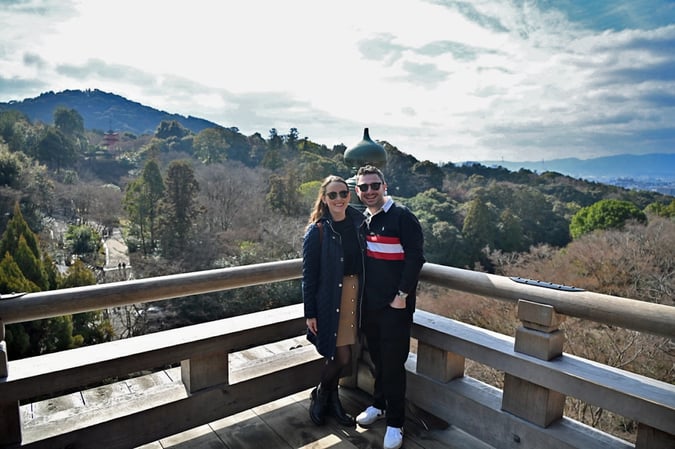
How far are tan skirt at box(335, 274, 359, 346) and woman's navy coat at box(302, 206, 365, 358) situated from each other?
0.17 feet

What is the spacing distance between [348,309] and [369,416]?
26.9 inches

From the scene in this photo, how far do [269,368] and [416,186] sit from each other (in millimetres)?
29525

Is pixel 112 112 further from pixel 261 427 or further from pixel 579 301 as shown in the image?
pixel 579 301

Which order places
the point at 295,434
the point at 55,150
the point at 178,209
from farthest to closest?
the point at 55,150
the point at 178,209
the point at 295,434

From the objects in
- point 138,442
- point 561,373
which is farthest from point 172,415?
point 561,373

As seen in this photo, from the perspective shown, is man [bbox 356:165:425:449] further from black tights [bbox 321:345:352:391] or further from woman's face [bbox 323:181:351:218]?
black tights [bbox 321:345:352:391]

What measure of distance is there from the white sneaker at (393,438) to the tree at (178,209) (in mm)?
18221

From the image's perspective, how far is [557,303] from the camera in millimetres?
2031

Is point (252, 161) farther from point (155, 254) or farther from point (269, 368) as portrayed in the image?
point (269, 368)

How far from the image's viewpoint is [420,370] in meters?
2.72

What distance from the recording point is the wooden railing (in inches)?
73.2

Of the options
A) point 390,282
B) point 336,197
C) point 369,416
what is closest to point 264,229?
point 369,416

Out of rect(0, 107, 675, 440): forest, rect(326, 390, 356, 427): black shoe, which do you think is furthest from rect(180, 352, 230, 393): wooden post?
rect(0, 107, 675, 440): forest

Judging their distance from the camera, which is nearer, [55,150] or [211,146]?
[55,150]
